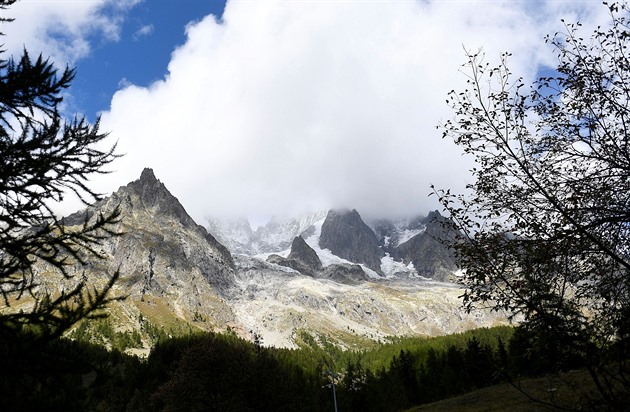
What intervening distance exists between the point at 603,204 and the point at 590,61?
289 cm

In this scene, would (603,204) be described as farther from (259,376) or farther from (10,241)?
(259,376)

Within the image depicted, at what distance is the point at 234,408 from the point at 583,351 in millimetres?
36582

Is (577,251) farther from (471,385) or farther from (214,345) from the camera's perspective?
(471,385)

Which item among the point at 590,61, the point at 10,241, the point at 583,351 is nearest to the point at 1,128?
the point at 10,241

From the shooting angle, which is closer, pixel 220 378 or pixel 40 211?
pixel 40 211

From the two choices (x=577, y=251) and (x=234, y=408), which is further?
(x=234, y=408)

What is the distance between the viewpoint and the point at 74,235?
767 centimetres

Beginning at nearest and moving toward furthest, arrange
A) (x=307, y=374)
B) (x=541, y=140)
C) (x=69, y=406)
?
(x=69, y=406), (x=541, y=140), (x=307, y=374)

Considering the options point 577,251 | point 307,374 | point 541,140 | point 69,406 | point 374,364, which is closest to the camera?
point 69,406

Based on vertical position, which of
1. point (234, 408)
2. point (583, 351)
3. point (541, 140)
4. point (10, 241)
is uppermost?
point (541, 140)

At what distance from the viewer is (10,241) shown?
7.52 m

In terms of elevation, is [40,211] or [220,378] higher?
[40,211]

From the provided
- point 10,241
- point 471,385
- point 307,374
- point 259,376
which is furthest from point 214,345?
point 307,374

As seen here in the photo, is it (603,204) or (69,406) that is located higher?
(603,204)
